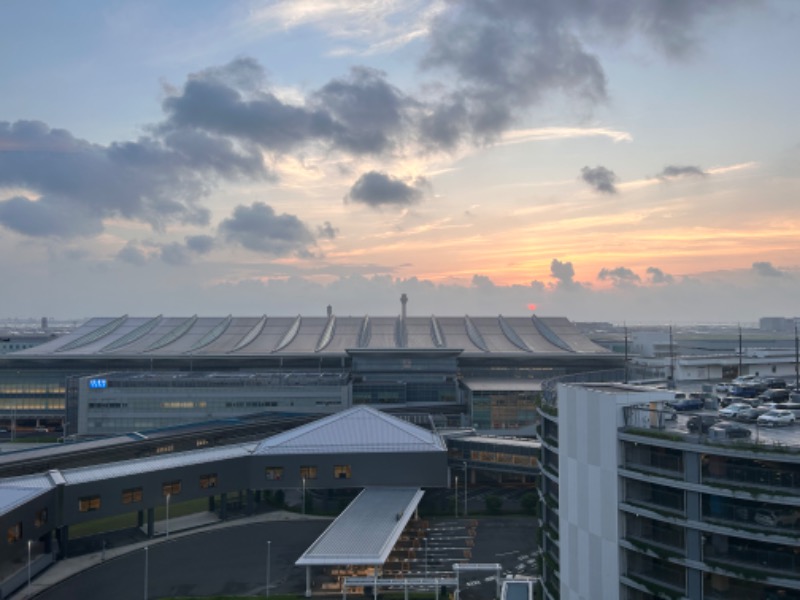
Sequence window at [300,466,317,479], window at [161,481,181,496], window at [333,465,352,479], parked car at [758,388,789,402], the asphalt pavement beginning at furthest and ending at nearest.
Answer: window at [300,466,317,479] < window at [333,465,352,479] < window at [161,481,181,496] < the asphalt pavement < parked car at [758,388,789,402]

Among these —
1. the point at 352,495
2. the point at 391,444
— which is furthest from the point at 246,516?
the point at 391,444

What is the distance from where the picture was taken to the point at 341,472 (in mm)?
62594

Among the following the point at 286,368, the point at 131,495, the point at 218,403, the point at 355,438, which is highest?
the point at 286,368

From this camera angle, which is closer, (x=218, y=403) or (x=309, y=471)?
(x=309, y=471)

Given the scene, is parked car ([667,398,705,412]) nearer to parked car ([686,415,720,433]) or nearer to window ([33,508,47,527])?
parked car ([686,415,720,433])

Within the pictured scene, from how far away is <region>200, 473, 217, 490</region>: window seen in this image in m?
58.9

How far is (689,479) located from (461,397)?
3165 inches

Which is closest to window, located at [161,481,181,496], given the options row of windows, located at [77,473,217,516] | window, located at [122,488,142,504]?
row of windows, located at [77,473,217,516]

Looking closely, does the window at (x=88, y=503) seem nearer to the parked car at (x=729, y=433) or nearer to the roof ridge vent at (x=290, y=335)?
the parked car at (x=729, y=433)

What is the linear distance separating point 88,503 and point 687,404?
45.6m

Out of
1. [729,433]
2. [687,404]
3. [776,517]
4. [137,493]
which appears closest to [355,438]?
[137,493]

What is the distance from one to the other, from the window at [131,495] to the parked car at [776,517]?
47968 millimetres

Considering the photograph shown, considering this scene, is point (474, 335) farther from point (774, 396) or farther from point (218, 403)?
point (774, 396)

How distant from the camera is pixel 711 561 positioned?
960 inches
